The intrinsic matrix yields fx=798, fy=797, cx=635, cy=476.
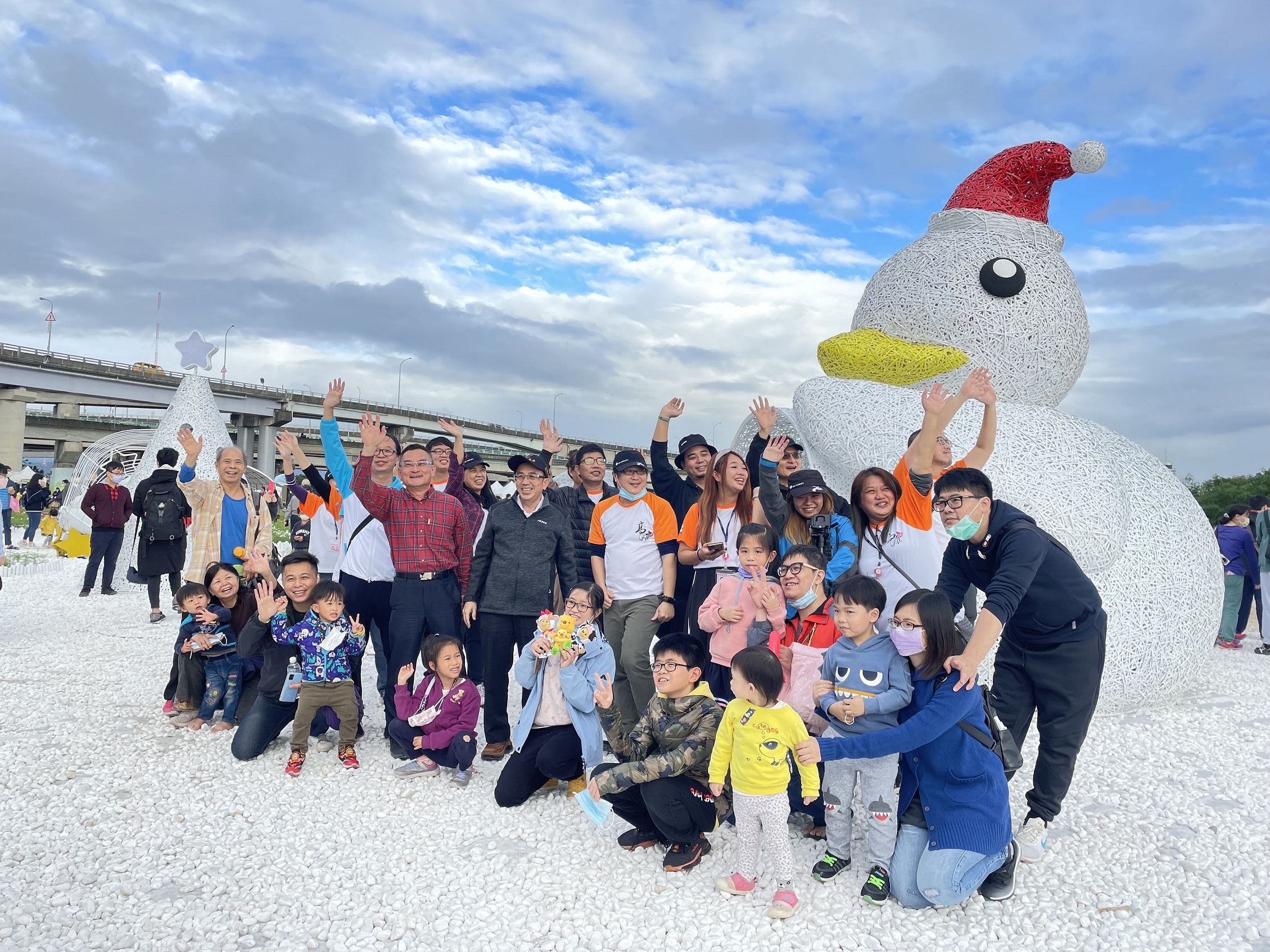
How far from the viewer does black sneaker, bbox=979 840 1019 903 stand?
9.68 ft

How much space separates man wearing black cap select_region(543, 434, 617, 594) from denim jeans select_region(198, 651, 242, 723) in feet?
7.04

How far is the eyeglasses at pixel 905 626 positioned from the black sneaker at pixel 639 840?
4.45 ft

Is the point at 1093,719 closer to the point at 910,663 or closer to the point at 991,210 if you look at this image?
the point at 910,663

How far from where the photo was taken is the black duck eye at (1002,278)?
19.8 feet

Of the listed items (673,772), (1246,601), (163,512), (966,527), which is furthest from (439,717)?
(1246,601)

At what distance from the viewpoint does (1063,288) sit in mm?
6219

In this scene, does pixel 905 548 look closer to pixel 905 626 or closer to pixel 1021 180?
pixel 905 626

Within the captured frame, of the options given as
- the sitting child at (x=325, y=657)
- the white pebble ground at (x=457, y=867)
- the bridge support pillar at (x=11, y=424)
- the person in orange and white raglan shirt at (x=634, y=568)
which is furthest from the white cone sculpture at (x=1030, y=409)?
the bridge support pillar at (x=11, y=424)

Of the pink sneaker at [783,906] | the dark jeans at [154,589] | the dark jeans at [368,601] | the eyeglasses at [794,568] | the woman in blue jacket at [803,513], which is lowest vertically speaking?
the dark jeans at [154,589]

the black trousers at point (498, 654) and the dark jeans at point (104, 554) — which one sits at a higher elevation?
the black trousers at point (498, 654)

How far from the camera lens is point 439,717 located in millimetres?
4148

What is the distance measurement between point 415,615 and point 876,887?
105 inches

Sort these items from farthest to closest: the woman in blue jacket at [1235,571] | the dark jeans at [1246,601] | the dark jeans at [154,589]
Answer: the dark jeans at [1246,601] < the woman in blue jacket at [1235,571] < the dark jeans at [154,589]

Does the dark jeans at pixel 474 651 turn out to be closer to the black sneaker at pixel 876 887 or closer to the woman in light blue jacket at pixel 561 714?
the woman in light blue jacket at pixel 561 714
